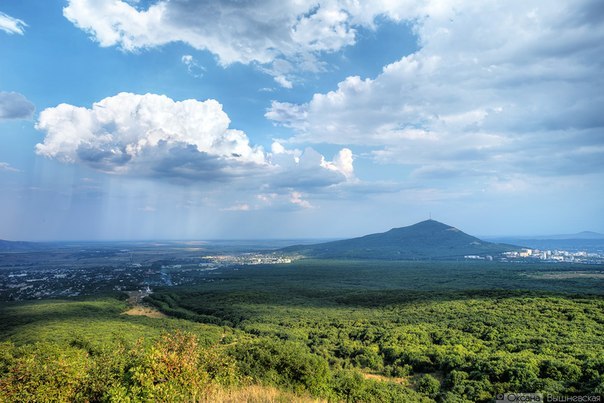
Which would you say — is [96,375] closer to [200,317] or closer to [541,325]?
[541,325]

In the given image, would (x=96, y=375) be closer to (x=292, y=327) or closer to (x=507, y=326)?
(x=292, y=327)

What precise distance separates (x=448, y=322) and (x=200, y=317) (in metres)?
41.2

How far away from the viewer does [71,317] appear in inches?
2132

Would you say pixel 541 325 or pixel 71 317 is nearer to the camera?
pixel 541 325

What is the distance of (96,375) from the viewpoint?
12484 mm

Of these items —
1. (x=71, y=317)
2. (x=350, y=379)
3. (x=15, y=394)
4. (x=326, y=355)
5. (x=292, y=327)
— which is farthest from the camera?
(x=71, y=317)

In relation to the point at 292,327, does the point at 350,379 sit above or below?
above

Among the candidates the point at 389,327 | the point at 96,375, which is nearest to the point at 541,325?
the point at 389,327

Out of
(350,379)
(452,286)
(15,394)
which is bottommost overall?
(452,286)

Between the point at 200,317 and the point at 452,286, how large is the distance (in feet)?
235

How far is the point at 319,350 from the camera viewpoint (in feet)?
115

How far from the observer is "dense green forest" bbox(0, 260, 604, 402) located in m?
11.7

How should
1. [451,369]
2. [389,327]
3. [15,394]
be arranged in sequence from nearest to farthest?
[15,394] → [451,369] → [389,327]

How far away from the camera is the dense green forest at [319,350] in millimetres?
11734
